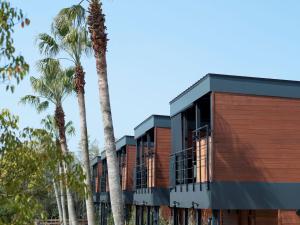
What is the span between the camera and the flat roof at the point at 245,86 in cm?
1556

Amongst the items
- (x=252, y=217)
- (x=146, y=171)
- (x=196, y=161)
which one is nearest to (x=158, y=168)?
(x=146, y=171)

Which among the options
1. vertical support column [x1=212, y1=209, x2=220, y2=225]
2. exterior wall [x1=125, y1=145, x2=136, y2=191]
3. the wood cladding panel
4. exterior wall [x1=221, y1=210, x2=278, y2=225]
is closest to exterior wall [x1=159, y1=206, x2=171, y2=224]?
exterior wall [x1=125, y1=145, x2=136, y2=191]

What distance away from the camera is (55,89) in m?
30.3

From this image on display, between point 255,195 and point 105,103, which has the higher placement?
point 105,103

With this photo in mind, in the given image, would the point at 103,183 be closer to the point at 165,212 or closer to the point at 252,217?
the point at 165,212

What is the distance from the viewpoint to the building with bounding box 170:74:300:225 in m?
15.3

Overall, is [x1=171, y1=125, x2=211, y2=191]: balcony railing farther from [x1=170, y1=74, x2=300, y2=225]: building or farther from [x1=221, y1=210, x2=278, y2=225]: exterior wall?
[x1=221, y1=210, x2=278, y2=225]: exterior wall

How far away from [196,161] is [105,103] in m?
4.52

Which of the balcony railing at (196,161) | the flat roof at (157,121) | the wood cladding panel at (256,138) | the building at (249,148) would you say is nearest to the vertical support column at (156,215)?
the flat roof at (157,121)

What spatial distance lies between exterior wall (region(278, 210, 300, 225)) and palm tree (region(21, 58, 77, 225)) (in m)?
11.8

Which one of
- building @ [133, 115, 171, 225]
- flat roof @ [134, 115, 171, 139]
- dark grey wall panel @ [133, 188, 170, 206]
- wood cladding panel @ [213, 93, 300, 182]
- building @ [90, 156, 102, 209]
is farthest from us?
building @ [90, 156, 102, 209]

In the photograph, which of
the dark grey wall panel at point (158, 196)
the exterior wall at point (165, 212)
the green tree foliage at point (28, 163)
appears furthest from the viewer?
the exterior wall at point (165, 212)

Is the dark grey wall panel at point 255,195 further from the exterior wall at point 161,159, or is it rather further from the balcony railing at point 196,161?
the exterior wall at point 161,159

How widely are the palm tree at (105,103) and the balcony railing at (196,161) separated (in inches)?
110
